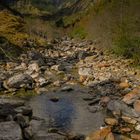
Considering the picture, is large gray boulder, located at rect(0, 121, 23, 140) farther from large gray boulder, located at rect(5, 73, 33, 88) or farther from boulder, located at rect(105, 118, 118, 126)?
large gray boulder, located at rect(5, 73, 33, 88)

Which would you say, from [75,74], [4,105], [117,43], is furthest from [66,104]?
[117,43]

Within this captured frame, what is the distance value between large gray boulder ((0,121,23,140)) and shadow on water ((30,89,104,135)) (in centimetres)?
277

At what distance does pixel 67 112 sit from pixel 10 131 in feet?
19.4

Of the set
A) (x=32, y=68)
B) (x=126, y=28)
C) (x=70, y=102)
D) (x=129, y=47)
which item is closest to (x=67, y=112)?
(x=70, y=102)

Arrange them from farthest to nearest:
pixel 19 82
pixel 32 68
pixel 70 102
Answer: pixel 32 68, pixel 19 82, pixel 70 102

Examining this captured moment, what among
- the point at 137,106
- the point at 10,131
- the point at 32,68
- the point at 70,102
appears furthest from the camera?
the point at 32,68

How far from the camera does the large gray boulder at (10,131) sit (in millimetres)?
13562

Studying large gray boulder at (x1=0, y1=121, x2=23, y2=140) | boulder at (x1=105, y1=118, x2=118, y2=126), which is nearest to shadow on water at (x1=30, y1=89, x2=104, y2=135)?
boulder at (x1=105, y1=118, x2=118, y2=126)

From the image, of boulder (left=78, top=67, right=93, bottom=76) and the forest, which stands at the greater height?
the forest

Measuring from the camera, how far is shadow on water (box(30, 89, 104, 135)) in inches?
673

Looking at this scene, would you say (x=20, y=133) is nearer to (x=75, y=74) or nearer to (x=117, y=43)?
(x=75, y=74)

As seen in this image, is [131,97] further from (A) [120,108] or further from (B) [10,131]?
(B) [10,131]

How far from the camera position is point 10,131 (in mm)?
13945

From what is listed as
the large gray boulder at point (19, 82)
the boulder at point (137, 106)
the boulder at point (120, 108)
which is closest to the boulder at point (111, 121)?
the boulder at point (120, 108)
